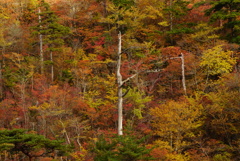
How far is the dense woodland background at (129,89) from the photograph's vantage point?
484 inches

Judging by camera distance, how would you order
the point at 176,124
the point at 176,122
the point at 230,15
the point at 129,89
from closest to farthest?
the point at 129,89 < the point at 176,124 < the point at 176,122 < the point at 230,15

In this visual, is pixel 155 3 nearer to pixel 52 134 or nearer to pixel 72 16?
pixel 72 16

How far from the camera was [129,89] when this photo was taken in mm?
7332

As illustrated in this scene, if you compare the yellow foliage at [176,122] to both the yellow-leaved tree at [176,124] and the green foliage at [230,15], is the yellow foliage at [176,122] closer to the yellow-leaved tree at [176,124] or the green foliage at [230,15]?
the yellow-leaved tree at [176,124]

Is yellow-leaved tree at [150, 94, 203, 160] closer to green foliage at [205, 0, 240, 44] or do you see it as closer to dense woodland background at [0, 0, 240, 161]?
dense woodland background at [0, 0, 240, 161]

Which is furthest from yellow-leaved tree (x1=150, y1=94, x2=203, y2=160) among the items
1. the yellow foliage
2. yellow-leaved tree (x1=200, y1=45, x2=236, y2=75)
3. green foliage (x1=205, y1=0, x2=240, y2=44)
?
green foliage (x1=205, y1=0, x2=240, y2=44)

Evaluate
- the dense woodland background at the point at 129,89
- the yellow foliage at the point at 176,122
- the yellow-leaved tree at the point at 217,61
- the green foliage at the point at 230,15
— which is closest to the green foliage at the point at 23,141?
the dense woodland background at the point at 129,89

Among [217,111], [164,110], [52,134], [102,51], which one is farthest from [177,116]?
[102,51]

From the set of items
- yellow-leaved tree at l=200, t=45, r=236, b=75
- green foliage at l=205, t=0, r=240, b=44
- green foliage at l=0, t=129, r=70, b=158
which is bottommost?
green foliage at l=0, t=129, r=70, b=158

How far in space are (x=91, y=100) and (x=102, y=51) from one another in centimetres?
664

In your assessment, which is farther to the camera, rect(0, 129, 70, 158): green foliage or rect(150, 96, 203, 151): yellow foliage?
rect(150, 96, 203, 151): yellow foliage

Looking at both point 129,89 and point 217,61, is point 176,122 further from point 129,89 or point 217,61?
point 129,89

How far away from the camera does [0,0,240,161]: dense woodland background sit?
12.3 m

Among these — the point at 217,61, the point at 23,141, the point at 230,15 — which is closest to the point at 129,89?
the point at 23,141
